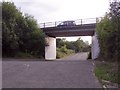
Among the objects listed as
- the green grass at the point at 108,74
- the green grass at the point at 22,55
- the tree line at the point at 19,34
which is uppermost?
the tree line at the point at 19,34

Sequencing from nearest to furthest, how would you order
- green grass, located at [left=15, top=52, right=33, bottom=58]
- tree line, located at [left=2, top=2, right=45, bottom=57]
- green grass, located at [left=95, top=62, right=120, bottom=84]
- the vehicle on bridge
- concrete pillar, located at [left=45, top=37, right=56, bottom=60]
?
green grass, located at [left=95, top=62, right=120, bottom=84], tree line, located at [left=2, top=2, right=45, bottom=57], green grass, located at [left=15, top=52, right=33, bottom=58], the vehicle on bridge, concrete pillar, located at [left=45, top=37, right=56, bottom=60]

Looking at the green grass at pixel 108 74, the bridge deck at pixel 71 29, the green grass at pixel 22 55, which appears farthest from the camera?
the bridge deck at pixel 71 29

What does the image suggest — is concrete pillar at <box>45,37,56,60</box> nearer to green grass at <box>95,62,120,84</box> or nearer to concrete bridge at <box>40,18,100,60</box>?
concrete bridge at <box>40,18,100,60</box>

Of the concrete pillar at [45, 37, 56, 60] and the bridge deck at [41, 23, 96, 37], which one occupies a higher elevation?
the bridge deck at [41, 23, 96, 37]

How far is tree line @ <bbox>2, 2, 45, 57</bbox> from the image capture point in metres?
41.4

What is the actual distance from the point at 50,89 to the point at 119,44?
1133 cm

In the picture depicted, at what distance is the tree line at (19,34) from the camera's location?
1631 inches

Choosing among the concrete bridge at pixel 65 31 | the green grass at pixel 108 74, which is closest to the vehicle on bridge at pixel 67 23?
the concrete bridge at pixel 65 31

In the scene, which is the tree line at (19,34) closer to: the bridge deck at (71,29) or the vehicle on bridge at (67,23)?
the bridge deck at (71,29)

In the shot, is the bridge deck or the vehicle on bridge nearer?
the bridge deck

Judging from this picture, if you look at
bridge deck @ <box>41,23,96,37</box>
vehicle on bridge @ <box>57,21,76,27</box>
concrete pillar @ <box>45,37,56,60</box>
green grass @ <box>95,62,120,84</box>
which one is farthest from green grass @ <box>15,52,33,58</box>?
green grass @ <box>95,62,120,84</box>

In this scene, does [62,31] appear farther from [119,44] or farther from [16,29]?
[119,44]

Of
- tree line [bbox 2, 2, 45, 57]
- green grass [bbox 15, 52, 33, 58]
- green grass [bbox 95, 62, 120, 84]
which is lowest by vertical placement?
green grass [bbox 15, 52, 33, 58]

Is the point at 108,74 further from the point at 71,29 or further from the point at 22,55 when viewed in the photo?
the point at 71,29
